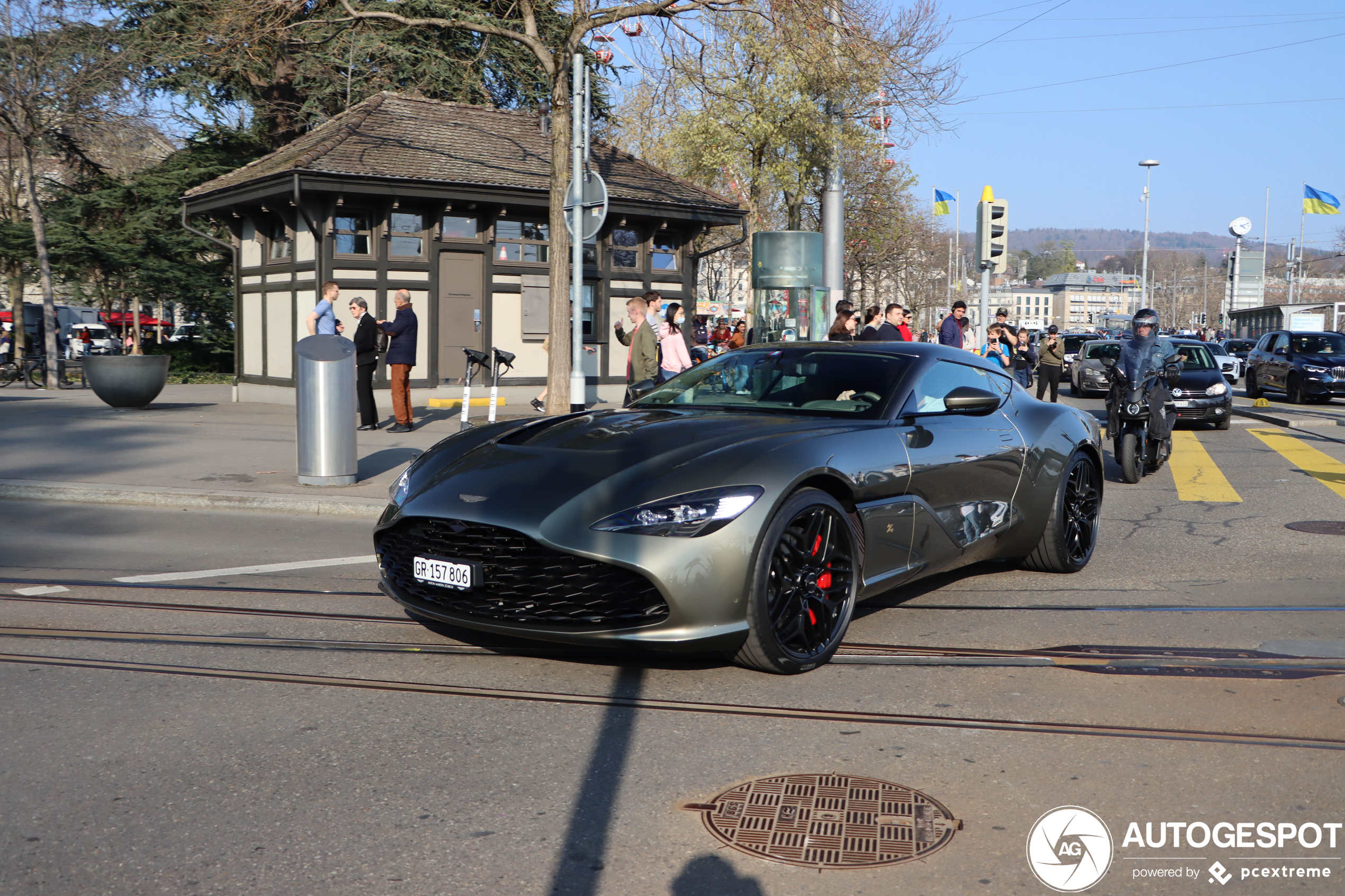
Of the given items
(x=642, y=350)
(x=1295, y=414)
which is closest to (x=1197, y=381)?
(x=1295, y=414)

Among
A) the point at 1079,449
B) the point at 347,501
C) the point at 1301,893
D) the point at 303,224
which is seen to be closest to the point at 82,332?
the point at 303,224

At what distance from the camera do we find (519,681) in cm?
493

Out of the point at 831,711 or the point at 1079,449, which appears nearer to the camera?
the point at 831,711

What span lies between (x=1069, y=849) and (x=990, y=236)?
16.2m

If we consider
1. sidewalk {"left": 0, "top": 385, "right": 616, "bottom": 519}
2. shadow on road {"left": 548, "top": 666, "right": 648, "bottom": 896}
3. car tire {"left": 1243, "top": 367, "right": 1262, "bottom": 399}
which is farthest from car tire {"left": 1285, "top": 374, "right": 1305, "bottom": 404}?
shadow on road {"left": 548, "top": 666, "right": 648, "bottom": 896}

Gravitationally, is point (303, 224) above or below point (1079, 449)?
above

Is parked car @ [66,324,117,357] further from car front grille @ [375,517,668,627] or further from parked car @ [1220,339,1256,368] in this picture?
parked car @ [1220,339,1256,368]

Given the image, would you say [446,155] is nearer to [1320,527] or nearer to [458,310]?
[458,310]

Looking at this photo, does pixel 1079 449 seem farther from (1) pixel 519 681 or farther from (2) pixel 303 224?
(2) pixel 303 224

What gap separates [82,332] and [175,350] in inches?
437

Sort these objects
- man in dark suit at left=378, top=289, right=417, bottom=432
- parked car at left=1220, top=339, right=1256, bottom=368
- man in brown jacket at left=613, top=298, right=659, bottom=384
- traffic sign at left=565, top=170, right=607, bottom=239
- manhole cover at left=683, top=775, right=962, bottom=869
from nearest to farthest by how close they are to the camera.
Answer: manhole cover at left=683, top=775, right=962, bottom=869 → traffic sign at left=565, top=170, right=607, bottom=239 → man in brown jacket at left=613, top=298, right=659, bottom=384 → man in dark suit at left=378, top=289, right=417, bottom=432 → parked car at left=1220, top=339, right=1256, bottom=368

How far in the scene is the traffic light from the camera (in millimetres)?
18375

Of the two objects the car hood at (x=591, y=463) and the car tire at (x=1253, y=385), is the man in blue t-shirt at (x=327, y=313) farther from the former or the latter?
the car tire at (x=1253, y=385)

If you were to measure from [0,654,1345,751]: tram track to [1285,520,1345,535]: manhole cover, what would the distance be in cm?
552
